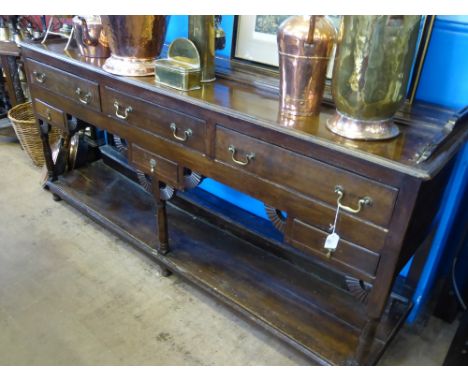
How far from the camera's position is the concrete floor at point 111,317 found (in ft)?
4.89

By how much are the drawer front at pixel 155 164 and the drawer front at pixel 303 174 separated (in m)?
0.27

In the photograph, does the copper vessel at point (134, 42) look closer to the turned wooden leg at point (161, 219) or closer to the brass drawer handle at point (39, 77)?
the turned wooden leg at point (161, 219)

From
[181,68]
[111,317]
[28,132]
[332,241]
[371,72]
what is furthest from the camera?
[28,132]

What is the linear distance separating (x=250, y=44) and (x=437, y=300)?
130cm

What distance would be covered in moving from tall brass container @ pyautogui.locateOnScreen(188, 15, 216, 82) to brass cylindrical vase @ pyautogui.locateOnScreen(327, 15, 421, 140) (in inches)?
21.9

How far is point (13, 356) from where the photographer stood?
1.46 meters

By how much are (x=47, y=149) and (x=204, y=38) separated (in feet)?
4.19

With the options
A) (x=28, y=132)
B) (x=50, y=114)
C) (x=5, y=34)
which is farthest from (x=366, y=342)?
(x=5, y=34)

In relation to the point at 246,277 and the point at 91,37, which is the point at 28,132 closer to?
the point at 91,37

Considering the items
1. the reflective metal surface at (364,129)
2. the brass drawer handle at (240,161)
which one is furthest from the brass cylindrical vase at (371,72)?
the brass drawer handle at (240,161)

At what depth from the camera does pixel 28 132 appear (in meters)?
2.55

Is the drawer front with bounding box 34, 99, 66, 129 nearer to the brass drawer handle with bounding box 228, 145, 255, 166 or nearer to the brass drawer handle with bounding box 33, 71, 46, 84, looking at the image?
the brass drawer handle with bounding box 33, 71, 46, 84

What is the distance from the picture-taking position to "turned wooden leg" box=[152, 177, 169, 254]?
1.65m

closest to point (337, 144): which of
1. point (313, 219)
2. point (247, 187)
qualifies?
point (313, 219)
